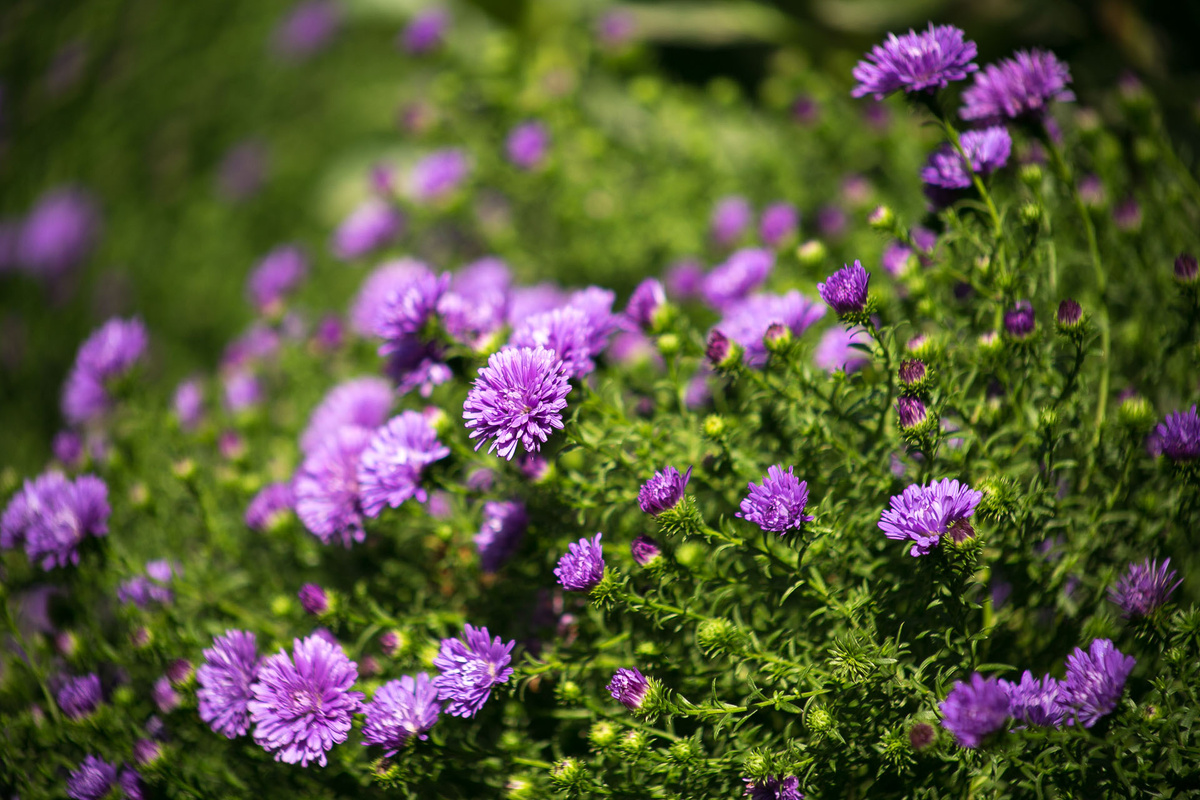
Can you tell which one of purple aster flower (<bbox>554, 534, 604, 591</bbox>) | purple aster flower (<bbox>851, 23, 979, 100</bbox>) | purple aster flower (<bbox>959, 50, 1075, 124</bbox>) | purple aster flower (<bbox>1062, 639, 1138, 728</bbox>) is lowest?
purple aster flower (<bbox>1062, 639, 1138, 728</bbox>)

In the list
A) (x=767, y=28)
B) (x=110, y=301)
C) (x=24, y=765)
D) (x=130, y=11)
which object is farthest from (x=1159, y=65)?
(x=130, y=11)

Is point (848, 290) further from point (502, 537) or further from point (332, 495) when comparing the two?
point (332, 495)

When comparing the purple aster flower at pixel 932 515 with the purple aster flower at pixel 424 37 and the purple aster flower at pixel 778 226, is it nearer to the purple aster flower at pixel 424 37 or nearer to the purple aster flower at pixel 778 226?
the purple aster flower at pixel 778 226

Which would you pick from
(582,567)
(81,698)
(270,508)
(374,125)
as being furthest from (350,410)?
(374,125)

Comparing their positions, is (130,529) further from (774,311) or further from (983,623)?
(983,623)

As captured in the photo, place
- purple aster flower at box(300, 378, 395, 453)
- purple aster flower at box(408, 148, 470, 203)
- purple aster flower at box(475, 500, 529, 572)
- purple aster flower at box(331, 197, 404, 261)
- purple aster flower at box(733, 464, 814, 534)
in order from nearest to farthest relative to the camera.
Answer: purple aster flower at box(733, 464, 814, 534)
purple aster flower at box(475, 500, 529, 572)
purple aster flower at box(300, 378, 395, 453)
purple aster flower at box(408, 148, 470, 203)
purple aster flower at box(331, 197, 404, 261)

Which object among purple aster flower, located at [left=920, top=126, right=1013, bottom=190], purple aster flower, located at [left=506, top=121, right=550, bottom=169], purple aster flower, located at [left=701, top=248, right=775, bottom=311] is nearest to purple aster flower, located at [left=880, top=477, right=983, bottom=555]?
purple aster flower, located at [left=920, top=126, right=1013, bottom=190]

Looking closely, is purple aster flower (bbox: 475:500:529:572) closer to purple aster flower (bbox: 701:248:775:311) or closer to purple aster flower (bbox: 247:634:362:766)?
purple aster flower (bbox: 247:634:362:766)
